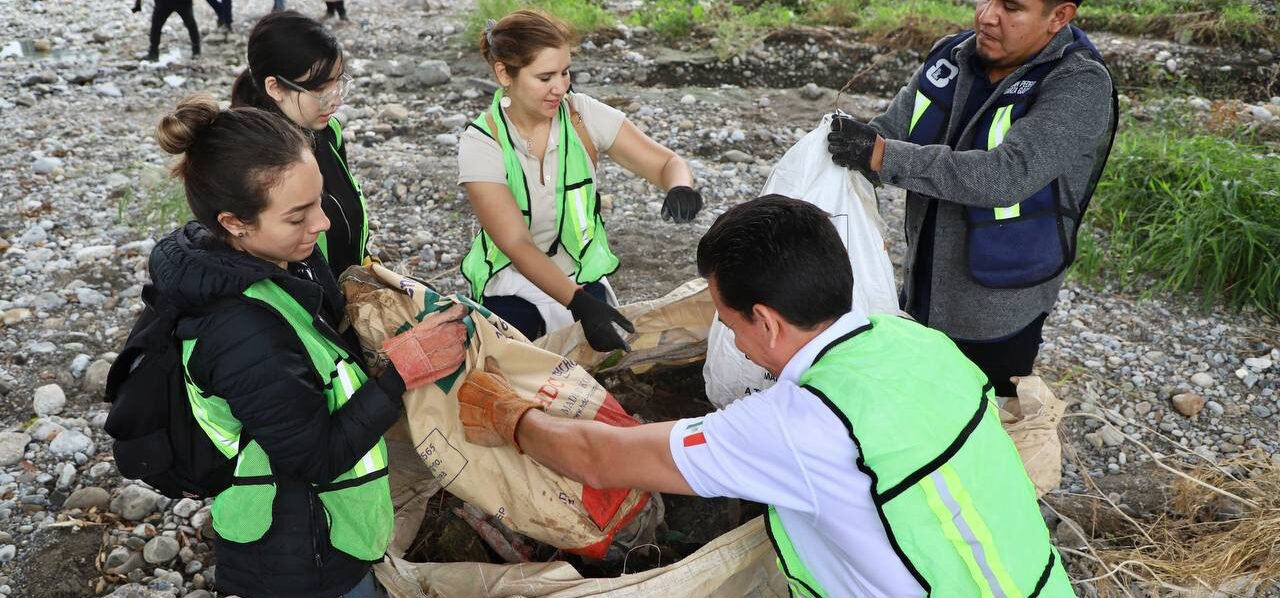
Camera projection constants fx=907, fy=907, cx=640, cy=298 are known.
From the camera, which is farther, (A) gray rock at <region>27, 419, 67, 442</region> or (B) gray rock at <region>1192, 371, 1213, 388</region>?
(B) gray rock at <region>1192, 371, 1213, 388</region>

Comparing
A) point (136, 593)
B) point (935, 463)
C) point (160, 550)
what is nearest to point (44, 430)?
point (160, 550)

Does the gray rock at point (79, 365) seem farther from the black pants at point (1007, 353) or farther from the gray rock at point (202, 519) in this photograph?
the black pants at point (1007, 353)

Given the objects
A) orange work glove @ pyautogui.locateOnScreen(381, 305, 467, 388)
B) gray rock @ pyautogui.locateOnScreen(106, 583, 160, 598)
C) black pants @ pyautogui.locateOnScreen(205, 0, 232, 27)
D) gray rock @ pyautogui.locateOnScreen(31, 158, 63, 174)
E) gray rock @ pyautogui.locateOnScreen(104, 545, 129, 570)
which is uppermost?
orange work glove @ pyautogui.locateOnScreen(381, 305, 467, 388)

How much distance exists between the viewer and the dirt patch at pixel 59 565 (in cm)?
251

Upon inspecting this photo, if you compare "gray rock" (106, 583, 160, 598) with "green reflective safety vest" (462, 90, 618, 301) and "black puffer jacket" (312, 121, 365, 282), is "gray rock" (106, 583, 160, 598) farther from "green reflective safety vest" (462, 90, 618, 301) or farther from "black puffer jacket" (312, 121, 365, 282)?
"green reflective safety vest" (462, 90, 618, 301)

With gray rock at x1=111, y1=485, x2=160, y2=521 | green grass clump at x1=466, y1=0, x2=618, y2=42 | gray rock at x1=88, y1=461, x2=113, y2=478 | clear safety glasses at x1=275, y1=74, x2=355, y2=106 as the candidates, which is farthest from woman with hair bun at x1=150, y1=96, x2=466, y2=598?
green grass clump at x1=466, y1=0, x2=618, y2=42

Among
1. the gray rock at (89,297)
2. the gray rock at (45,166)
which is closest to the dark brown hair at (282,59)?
the gray rock at (89,297)

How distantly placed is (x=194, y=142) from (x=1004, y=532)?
1614 mm

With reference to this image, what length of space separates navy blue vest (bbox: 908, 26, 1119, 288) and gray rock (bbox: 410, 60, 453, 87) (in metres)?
4.88

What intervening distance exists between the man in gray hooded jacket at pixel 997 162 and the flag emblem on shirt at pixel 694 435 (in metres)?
1.01

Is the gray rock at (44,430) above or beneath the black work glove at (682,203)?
beneath

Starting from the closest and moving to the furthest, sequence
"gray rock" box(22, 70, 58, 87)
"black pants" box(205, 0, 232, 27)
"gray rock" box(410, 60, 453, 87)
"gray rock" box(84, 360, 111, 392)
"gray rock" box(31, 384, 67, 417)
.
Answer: "gray rock" box(31, 384, 67, 417) → "gray rock" box(84, 360, 111, 392) → "gray rock" box(22, 70, 58, 87) → "gray rock" box(410, 60, 453, 87) → "black pants" box(205, 0, 232, 27)

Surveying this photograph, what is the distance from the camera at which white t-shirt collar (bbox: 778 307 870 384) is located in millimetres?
1654

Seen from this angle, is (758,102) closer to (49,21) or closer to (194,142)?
(194,142)
